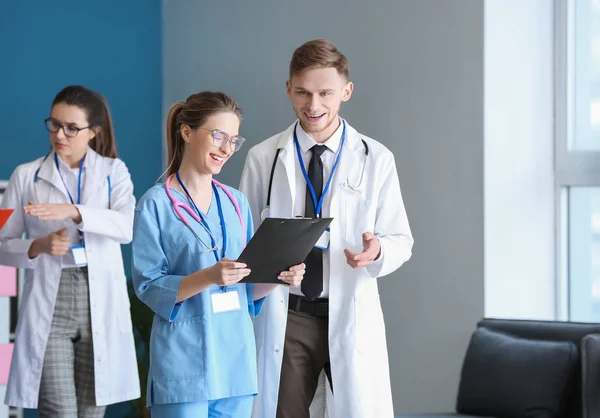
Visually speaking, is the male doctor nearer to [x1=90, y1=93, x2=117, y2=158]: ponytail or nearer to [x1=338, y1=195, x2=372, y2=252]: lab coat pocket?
[x1=338, y1=195, x2=372, y2=252]: lab coat pocket

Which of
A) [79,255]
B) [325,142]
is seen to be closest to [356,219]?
[325,142]

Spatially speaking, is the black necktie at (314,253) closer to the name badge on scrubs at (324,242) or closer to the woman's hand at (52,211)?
the name badge on scrubs at (324,242)

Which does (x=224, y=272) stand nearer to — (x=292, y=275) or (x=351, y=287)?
(x=292, y=275)

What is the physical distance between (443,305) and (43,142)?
264cm

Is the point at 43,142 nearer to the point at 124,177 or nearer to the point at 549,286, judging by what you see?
the point at 124,177

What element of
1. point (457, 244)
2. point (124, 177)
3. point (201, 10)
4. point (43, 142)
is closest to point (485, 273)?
point (457, 244)

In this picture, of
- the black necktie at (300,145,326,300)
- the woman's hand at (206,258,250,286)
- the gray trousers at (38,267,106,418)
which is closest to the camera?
the woman's hand at (206,258,250,286)

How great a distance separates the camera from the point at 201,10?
486cm

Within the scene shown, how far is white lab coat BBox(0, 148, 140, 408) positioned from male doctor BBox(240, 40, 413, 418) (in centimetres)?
81

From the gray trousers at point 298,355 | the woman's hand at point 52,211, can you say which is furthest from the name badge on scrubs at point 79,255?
the gray trousers at point 298,355

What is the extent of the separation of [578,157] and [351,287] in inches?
62.2

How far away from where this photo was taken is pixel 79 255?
3.38 meters

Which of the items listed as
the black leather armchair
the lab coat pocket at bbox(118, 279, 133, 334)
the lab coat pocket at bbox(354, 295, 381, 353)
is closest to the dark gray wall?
the black leather armchair

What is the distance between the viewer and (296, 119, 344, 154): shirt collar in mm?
2943
